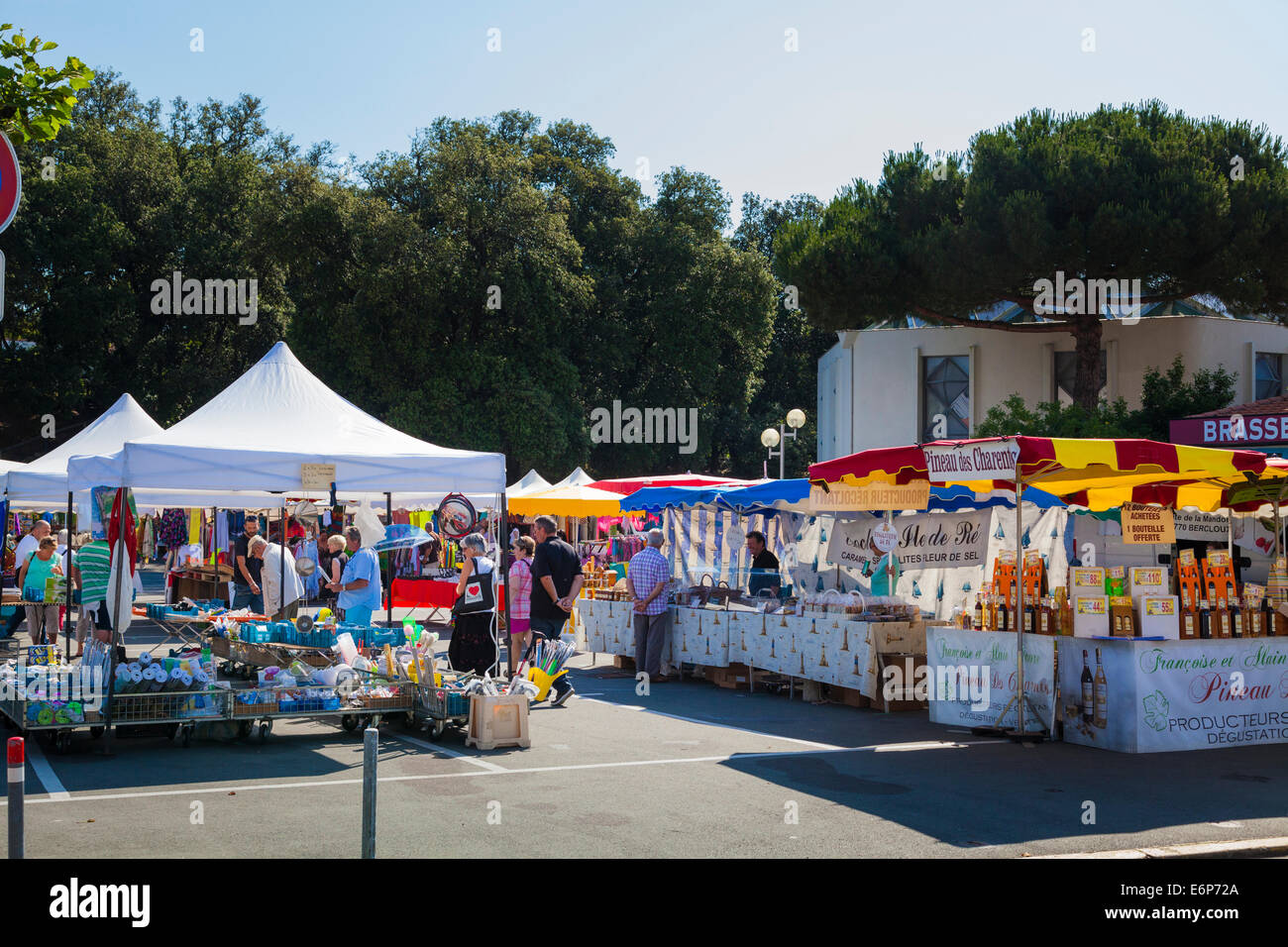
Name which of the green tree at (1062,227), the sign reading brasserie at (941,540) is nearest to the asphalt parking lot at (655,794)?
the sign reading brasserie at (941,540)

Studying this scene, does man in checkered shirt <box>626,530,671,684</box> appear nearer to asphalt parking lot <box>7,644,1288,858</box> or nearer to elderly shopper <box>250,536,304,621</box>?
asphalt parking lot <box>7,644,1288,858</box>

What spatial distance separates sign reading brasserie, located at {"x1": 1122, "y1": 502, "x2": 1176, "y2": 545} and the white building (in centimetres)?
1622

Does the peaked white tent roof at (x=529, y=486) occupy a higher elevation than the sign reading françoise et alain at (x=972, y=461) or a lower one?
higher

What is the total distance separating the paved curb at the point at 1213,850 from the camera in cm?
664

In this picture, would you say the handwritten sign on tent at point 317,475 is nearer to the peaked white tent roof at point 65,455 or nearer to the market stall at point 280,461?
the market stall at point 280,461

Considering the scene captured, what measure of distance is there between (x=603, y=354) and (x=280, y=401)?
87.5 ft

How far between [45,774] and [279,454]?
11.2 ft

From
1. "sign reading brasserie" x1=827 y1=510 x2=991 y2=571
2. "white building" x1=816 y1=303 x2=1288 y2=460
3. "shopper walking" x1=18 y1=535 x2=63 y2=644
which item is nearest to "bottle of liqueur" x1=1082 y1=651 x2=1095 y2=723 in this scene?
"sign reading brasserie" x1=827 y1=510 x2=991 y2=571

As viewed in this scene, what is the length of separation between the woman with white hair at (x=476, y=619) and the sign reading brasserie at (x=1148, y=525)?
20.2ft

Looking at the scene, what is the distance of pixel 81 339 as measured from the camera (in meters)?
36.5

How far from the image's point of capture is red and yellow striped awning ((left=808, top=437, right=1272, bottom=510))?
970 centimetres
